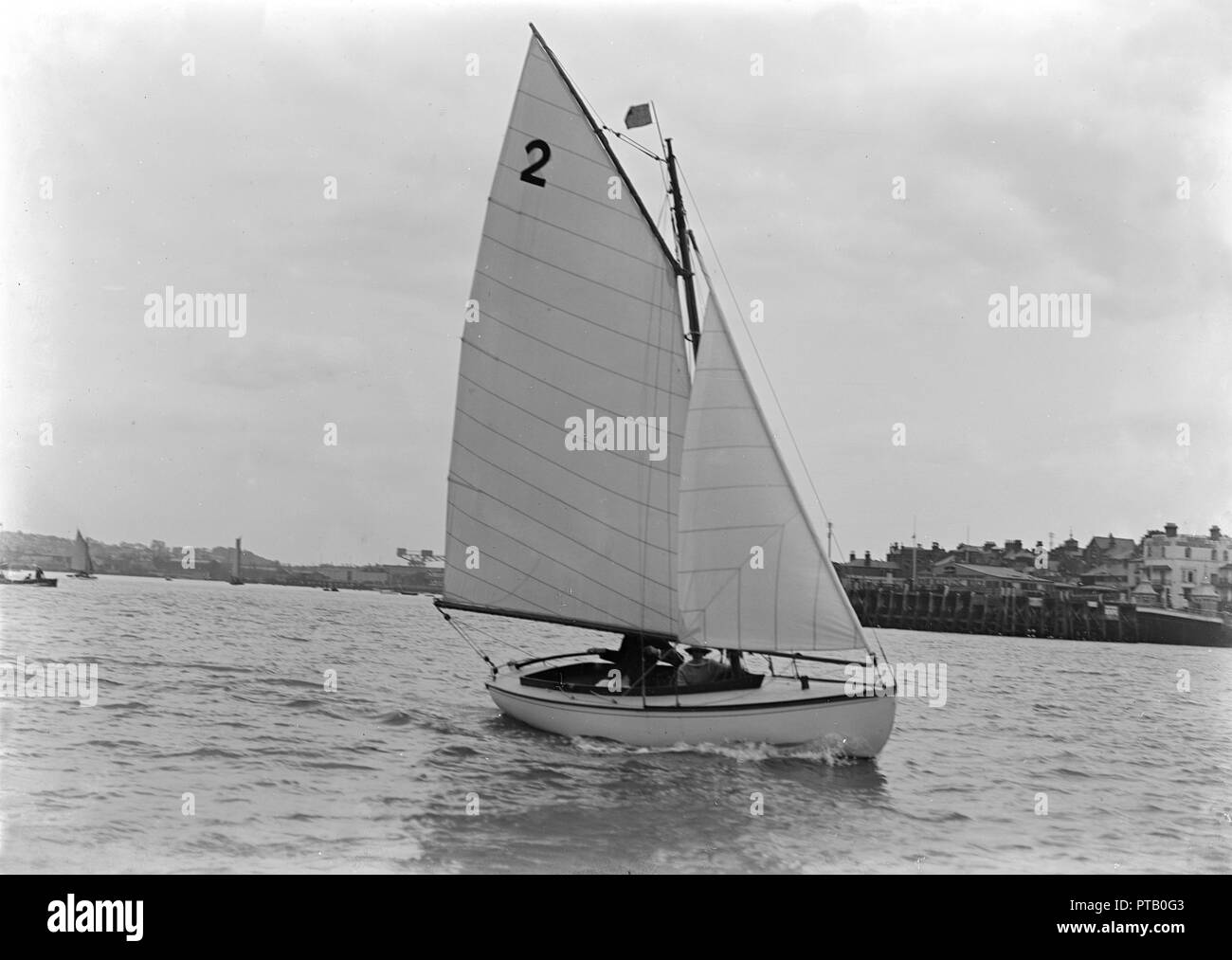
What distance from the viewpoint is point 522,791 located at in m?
17.9

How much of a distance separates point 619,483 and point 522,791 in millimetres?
7462

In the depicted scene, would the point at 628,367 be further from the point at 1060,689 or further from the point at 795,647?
the point at 1060,689

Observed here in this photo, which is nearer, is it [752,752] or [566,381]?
[752,752]

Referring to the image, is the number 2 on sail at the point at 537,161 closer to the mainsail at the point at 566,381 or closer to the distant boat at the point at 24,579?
the mainsail at the point at 566,381

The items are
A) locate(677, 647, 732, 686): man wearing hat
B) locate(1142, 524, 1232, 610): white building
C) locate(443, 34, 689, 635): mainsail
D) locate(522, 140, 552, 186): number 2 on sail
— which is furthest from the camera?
locate(1142, 524, 1232, 610): white building

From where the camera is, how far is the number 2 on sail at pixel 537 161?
23562mm

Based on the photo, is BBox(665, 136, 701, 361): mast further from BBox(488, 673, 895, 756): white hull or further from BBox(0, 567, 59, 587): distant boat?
BBox(0, 567, 59, 587): distant boat

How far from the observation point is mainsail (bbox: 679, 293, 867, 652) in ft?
67.6

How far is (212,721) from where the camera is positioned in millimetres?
25234

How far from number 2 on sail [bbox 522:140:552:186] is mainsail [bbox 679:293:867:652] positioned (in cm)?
543

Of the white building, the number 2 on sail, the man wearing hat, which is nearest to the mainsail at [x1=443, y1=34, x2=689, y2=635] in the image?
the number 2 on sail

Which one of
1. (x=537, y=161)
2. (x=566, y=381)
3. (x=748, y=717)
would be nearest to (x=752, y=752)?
(x=748, y=717)

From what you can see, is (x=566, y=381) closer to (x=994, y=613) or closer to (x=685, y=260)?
(x=685, y=260)

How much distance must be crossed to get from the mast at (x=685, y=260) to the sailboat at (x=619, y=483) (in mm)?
45
